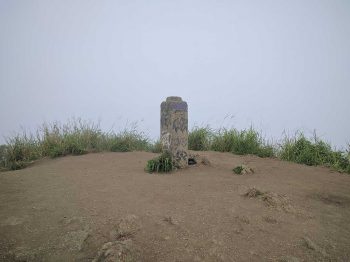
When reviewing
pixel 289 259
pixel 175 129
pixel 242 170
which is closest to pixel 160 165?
pixel 175 129

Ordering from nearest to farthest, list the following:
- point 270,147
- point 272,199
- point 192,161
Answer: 1. point 272,199
2. point 192,161
3. point 270,147

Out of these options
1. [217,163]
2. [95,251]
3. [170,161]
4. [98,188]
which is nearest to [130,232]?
[95,251]

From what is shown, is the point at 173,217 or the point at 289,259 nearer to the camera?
the point at 289,259

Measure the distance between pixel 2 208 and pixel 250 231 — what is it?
294cm

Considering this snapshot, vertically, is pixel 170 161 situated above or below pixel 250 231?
above

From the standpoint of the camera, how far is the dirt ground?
262cm

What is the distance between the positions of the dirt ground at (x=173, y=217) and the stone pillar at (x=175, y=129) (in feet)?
1.55

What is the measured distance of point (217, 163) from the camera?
6.00m

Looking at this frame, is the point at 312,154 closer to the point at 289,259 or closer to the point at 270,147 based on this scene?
the point at 270,147

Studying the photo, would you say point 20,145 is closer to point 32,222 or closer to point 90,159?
point 90,159

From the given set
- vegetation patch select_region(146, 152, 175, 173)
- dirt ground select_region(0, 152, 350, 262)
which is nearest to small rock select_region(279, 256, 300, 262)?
A: dirt ground select_region(0, 152, 350, 262)

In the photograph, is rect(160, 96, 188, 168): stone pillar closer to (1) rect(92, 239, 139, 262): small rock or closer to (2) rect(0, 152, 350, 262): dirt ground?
(2) rect(0, 152, 350, 262): dirt ground

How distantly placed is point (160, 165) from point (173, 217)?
7.20ft

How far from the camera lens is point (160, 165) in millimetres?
5320
